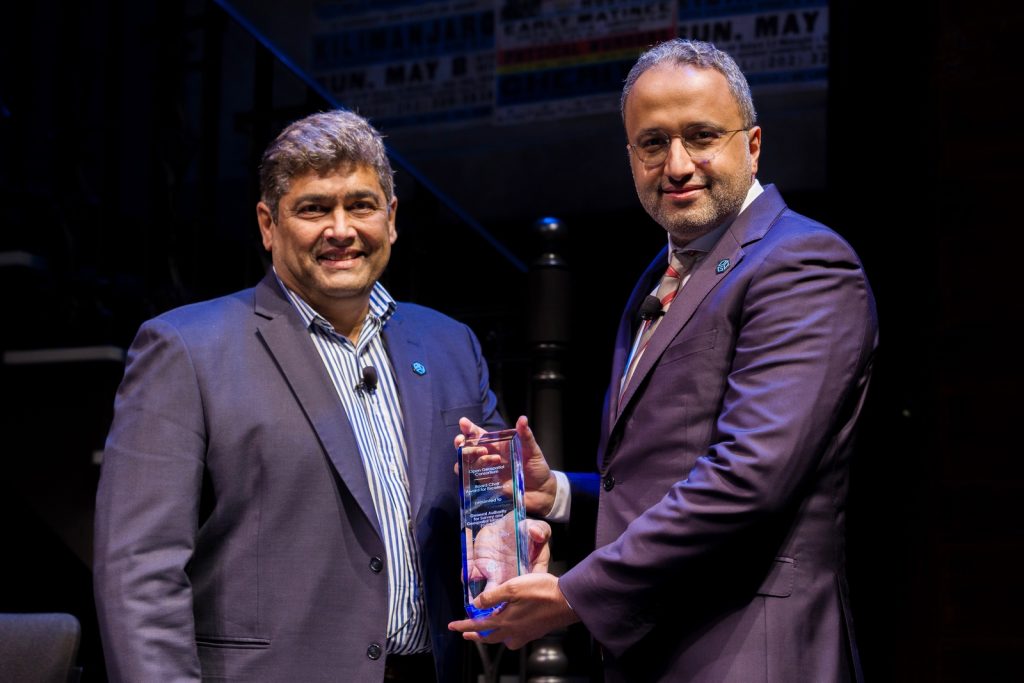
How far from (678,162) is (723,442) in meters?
0.51

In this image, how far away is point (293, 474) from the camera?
203cm

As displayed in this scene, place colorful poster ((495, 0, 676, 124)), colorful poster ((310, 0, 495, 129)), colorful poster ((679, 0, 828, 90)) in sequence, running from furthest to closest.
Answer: colorful poster ((310, 0, 495, 129))
colorful poster ((495, 0, 676, 124))
colorful poster ((679, 0, 828, 90))

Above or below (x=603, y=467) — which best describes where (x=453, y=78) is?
above

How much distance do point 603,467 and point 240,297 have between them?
0.81m

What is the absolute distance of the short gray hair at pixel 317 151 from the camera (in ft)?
7.26

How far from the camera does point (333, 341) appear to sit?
2252 mm

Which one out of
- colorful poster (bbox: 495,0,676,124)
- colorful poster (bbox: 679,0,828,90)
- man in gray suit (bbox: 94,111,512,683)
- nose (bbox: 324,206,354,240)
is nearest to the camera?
man in gray suit (bbox: 94,111,512,683)

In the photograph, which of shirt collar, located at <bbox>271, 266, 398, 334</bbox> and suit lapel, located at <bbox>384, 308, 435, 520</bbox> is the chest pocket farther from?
shirt collar, located at <bbox>271, 266, 398, 334</bbox>

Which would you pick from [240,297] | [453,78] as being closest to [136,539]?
[240,297]

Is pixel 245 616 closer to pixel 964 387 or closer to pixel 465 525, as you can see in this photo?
pixel 465 525

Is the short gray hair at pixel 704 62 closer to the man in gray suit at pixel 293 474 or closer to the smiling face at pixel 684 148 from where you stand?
the smiling face at pixel 684 148

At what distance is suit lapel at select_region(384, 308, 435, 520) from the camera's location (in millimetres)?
2146

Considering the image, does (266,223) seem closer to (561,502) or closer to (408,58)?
(561,502)

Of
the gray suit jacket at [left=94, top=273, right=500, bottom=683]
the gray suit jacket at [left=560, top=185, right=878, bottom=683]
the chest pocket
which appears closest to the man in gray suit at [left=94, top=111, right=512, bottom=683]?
the gray suit jacket at [left=94, top=273, right=500, bottom=683]
